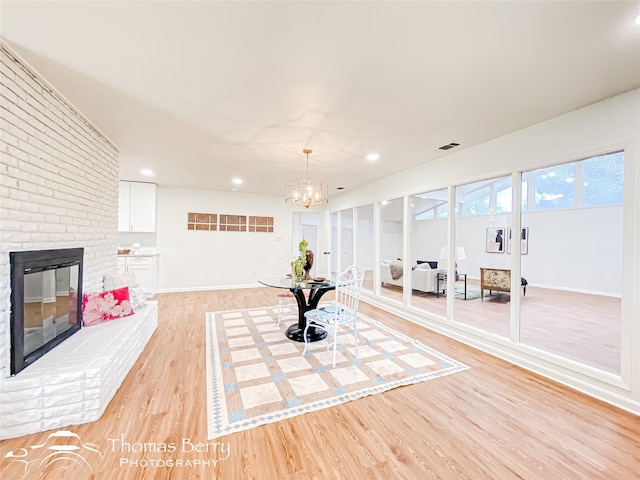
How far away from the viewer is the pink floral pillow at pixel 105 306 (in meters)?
→ 2.76

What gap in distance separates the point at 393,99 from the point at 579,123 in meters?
1.80

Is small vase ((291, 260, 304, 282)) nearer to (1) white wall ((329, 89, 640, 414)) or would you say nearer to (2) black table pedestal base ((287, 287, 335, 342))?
(2) black table pedestal base ((287, 287, 335, 342))

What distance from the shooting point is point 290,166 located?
4.55 m

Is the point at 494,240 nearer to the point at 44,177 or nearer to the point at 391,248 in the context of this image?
the point at 391,248

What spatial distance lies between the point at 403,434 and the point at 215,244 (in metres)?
6.14

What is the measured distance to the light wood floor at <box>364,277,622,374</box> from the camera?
291 centimetres

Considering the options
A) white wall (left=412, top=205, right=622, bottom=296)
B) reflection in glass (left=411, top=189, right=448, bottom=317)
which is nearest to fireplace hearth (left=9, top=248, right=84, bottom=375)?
reflection in glass (left=411, top=189, right=448, bottom=317)

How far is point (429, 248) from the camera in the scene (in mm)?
5285

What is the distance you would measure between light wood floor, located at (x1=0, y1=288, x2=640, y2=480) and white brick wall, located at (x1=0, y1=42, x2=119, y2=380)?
97 cm

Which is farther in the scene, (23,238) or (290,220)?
(290,220)

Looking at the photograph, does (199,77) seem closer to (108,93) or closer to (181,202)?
(108,93)

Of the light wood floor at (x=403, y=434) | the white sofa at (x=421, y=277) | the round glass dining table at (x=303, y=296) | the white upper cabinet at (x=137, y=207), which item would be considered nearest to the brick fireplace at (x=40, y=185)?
the light wood floor at (x=403, y=434)

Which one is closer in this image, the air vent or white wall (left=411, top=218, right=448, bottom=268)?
the air vent

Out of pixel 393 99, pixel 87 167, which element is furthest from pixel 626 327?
pixel 87 167
